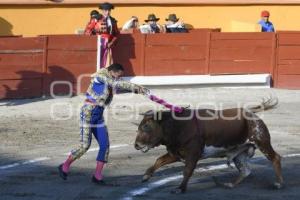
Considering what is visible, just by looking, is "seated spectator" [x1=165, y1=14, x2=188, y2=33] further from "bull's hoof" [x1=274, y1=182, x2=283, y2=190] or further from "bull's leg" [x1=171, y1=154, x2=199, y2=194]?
"bull's leg" [x1=171, y1=154, x2=199, y2=194]

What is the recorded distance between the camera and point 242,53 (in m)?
17.2

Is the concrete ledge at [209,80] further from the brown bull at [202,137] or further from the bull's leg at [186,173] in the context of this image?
the bull's leg at [186,173]

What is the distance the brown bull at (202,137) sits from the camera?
7.67 meters

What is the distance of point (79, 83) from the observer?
604 inches

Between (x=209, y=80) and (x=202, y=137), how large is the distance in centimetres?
899

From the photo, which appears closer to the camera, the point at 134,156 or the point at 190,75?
the point at 134,156

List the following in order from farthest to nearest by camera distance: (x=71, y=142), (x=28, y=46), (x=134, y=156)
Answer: (x=28, y=46) → (x=71, y=142) → (x=134, y=156)

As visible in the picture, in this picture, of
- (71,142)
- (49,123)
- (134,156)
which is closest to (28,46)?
(49,123)

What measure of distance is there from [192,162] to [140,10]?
1243 centimetres

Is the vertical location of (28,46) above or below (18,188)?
above

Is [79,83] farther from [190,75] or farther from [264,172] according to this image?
[264,172]

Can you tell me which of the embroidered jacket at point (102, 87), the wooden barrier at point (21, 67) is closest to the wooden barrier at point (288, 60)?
the wooden barrier at point (21, 67)

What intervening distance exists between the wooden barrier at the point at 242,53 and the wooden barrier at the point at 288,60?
0.54ft

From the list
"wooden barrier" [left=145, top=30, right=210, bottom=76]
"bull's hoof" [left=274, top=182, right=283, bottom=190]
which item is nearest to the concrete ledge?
"wooden barrier" [left=145, top=30, right=210, bottom=76]
